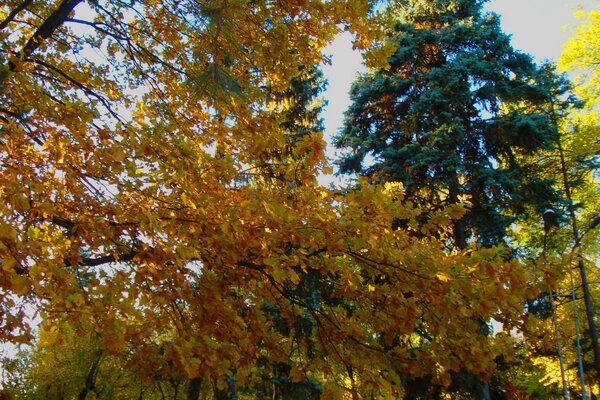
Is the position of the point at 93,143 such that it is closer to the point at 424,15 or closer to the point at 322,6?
the point at 322,6

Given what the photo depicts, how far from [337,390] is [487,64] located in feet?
32.4

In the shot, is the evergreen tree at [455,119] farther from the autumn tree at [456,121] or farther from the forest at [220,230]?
the forest at [220,230]

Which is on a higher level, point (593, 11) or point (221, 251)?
point (593, 11)

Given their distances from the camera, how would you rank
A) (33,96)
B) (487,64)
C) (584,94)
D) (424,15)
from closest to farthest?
(33,96) → (487,64) → (424,15) → (584,94)

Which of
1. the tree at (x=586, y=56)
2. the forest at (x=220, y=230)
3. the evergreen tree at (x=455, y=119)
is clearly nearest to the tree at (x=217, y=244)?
the forest at (x=220, y=230)

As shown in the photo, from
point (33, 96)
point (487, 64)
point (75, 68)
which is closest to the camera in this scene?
point (33, 96)

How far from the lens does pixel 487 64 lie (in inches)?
429

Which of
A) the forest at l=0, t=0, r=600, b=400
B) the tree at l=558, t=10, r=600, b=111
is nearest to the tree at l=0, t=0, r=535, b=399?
the forest at l=0, t=0, r=600, b=400

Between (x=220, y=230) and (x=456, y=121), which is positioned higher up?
(x=456, y=121)

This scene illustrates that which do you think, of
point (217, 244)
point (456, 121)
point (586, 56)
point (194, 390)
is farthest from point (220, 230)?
point (586, 56)

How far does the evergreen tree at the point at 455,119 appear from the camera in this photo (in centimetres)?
1024

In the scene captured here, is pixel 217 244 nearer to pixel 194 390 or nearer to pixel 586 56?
pixel 194 390

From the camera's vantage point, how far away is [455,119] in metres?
10.2

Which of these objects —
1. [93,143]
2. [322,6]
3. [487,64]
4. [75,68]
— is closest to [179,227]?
[93,143]
